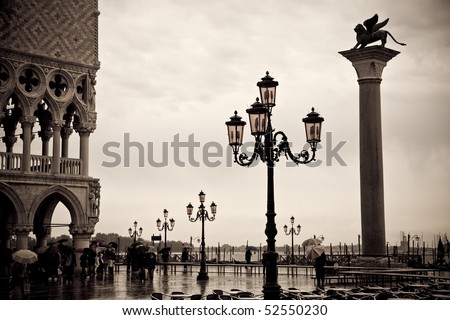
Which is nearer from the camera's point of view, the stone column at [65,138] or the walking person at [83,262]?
the walking person at [83,262]

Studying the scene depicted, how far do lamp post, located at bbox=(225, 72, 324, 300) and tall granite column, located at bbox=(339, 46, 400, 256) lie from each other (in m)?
6.61

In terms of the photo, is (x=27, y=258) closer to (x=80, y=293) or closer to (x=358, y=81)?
(x=80, y=293)

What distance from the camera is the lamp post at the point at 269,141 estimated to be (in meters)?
11.1

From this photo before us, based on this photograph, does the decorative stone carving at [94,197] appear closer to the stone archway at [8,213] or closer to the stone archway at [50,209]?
the stone archway at [50,209]

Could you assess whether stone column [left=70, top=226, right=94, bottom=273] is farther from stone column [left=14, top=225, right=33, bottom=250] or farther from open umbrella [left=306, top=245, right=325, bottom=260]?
open umbrella [left=306, top=245, right=325, bottom=260]

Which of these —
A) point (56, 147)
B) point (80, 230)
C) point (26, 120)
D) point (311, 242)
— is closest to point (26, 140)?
point (26, 120)

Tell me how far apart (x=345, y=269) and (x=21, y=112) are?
34.7ft

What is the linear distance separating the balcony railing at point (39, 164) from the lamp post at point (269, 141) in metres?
11.5

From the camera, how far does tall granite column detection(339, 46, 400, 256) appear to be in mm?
18047

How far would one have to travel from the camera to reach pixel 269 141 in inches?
447

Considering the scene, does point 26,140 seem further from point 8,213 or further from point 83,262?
point 83,262

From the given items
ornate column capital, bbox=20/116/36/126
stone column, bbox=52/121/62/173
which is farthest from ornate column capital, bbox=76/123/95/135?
ornate column capital, bbox=20/116/36/126

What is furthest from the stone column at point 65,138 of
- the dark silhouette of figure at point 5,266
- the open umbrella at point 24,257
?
the open umbrella at point 24,257
